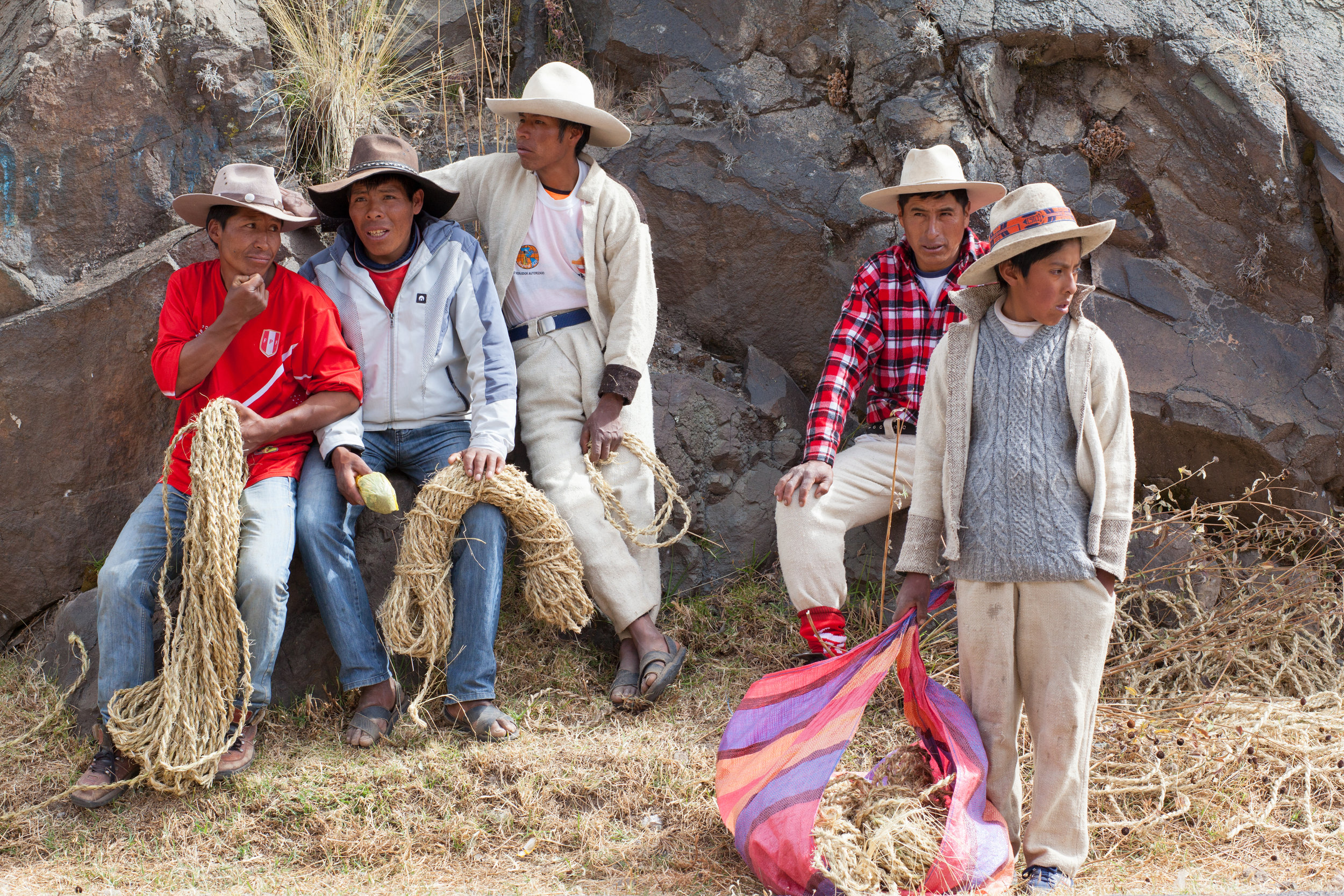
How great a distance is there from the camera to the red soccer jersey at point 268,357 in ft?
11.5

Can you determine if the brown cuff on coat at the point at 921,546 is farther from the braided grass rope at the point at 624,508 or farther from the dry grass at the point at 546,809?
the braided grass rope at the point at 624,508

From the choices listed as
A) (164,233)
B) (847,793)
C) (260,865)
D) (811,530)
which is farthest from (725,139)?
(260,865)

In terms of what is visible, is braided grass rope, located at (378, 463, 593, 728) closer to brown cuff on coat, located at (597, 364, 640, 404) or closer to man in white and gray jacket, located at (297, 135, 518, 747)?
man in white and gray jacket, located at (297, 135, 518, 747)

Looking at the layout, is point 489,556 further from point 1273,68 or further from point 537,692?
point 1273,68

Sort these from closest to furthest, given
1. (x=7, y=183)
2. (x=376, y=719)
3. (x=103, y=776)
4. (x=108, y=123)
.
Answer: (x=103, y=776), (x=376, y=719), (x=7, y=183), (x=108, y=123)

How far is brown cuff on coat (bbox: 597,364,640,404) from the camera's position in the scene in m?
3.87

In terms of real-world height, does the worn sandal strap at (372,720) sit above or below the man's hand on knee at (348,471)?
below

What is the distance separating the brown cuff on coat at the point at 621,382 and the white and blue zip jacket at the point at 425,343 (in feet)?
1.12

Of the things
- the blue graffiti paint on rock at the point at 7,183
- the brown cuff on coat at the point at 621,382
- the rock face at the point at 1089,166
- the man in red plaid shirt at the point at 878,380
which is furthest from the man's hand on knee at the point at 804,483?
the blue graffiti paint on rock at the point at 7,183

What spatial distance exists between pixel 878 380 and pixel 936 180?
0.78 metres

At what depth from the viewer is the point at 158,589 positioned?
3.36 meters

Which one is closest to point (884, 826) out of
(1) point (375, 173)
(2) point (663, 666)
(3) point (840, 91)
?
(2) point (663, 666)

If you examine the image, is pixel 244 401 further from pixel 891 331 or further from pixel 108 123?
pixel 891 331

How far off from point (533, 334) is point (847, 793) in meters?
2.09
